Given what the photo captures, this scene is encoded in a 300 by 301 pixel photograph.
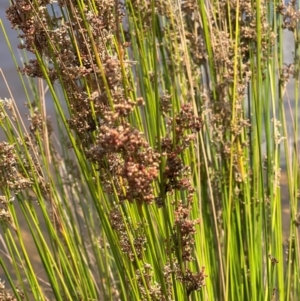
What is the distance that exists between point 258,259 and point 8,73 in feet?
5.77

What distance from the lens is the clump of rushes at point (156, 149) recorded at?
2.07 feet

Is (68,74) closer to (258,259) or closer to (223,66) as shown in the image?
A: (223,66)

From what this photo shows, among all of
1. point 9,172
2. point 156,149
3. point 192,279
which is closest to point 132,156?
point 156,149

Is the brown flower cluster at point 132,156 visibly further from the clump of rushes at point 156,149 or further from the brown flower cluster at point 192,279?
the brown flower cluster at point 192,279

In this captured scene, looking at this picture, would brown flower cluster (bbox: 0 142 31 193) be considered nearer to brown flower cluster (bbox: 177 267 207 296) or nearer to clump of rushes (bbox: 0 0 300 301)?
clump of rushes (bbox: 0 0 300 301)

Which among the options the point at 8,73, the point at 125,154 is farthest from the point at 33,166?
the point at 8,73

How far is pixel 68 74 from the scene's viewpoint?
72 cm

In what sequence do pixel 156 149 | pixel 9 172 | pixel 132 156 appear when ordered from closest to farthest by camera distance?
1. pixel 132 156
2. pixel 156 149
3. pixel 9 172

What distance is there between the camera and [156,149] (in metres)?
0.66

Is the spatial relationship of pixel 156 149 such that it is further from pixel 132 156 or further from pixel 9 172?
pixel 9 172

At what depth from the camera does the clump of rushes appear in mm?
632

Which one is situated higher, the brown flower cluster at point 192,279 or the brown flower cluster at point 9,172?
the brown flower cluster at point 9,172

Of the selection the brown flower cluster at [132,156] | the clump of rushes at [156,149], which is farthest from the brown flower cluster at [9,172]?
the brown flower cluster at [132,156]

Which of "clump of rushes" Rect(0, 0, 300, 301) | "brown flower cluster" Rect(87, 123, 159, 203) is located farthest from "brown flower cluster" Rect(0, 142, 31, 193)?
"brown flower cluster" Rect(87, 123, 159, 203)
